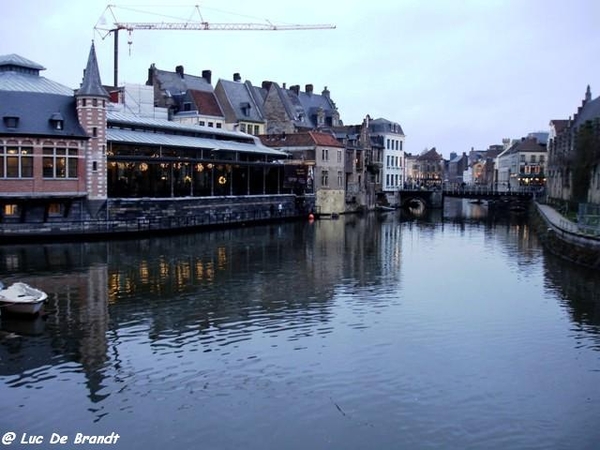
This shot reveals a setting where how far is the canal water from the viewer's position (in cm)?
1491

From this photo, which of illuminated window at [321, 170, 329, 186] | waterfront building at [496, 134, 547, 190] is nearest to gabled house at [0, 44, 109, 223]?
illuminated window at [321, 170, 329, 186]

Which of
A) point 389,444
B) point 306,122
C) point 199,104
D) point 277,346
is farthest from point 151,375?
point 306,122

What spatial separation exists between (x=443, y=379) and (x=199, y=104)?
6881 cm

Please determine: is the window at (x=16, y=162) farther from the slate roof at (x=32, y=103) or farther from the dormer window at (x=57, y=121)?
the dormer window at (x=57, y=121)

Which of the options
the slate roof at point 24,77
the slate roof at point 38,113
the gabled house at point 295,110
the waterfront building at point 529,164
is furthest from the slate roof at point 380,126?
the slate roof at point 38,113

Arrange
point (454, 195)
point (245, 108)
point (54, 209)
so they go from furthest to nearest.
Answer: point (454, 195) < point (245, 108) < point (54, 209)

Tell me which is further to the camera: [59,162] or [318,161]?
[318,161]

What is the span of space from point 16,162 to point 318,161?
4115 cm

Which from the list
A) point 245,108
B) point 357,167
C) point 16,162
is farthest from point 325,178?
point 16,162

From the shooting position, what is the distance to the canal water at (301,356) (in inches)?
587

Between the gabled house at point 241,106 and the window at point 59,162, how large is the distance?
38948 millimetres

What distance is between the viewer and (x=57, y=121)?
4803 centimetres

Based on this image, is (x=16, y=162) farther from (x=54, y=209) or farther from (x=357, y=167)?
(x=357, y=167)

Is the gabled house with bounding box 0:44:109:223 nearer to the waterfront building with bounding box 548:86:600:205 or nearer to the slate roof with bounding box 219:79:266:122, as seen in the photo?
the slate roof with bounding box 219:79:266:122
